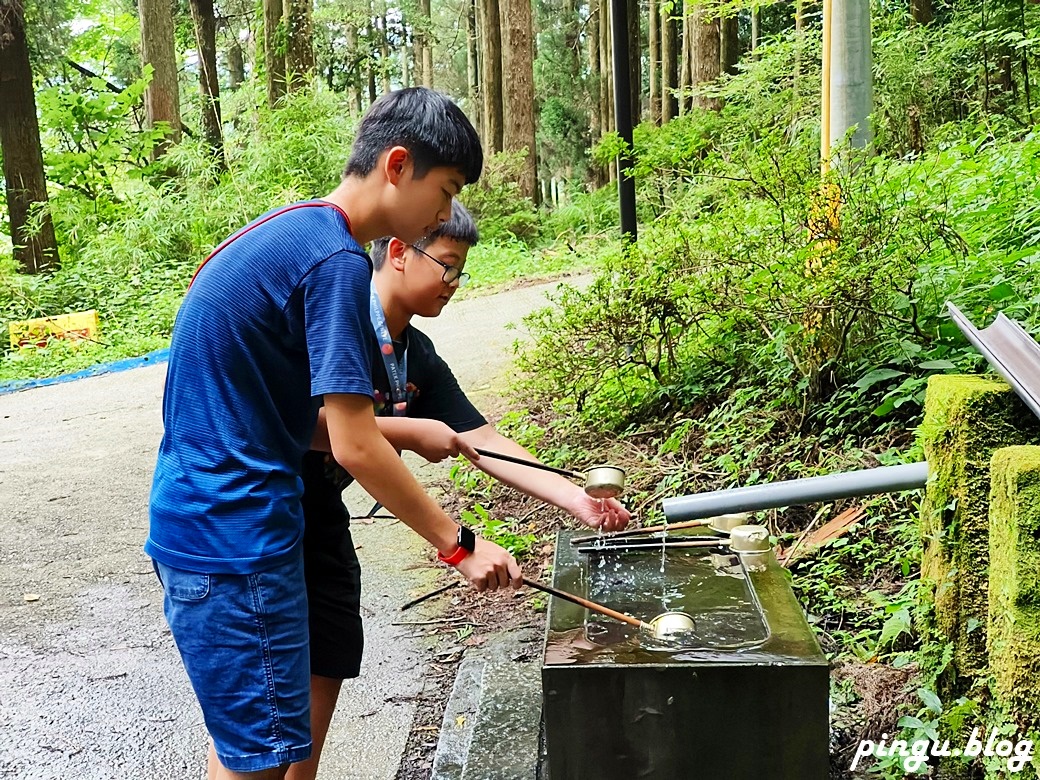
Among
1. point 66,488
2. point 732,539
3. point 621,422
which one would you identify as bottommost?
point 66,488

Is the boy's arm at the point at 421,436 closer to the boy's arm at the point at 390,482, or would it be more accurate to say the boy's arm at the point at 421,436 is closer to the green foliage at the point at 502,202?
the boy's arm at the point at 390,482

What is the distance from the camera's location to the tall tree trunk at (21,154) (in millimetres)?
13367

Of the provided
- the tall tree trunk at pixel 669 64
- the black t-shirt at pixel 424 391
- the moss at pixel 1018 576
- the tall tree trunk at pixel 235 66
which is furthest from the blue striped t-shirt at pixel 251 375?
the tall tree trunk at pixel 235 66

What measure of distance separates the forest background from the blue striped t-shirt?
1.57 metres

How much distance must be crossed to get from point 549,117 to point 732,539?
1002 inches

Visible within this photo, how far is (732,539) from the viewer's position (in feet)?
7.68

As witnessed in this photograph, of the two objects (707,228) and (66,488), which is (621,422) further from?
Answer: (66,488)

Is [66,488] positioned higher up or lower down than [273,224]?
lower down

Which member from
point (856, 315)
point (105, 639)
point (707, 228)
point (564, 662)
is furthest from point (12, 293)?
point (564, 662)

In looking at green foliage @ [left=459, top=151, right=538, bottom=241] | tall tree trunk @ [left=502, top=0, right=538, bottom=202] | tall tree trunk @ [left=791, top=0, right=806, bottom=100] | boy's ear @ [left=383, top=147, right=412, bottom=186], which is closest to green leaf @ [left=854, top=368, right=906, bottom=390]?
boy's ear @ [left=383, top=147, right=412, bottom=186]

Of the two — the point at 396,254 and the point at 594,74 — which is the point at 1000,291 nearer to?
the point at 396,254

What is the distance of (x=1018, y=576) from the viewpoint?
177 cm

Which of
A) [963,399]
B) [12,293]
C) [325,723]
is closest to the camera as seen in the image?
[963,399]

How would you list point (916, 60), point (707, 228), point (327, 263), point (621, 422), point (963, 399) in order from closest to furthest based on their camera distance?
point (327, 263) → point (963, 399) → point (707, 228) → point (621, 422) → point (916, 60)
